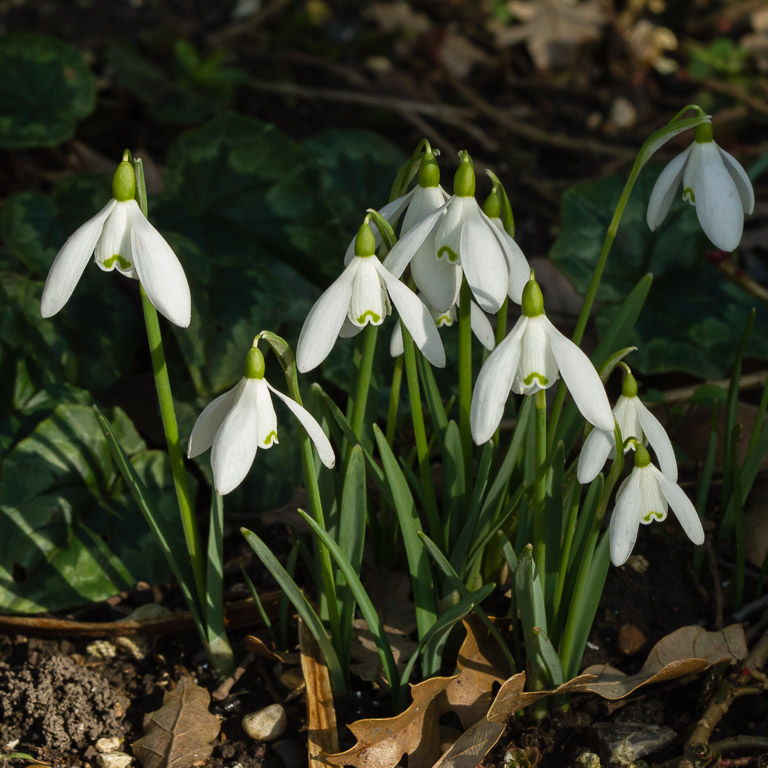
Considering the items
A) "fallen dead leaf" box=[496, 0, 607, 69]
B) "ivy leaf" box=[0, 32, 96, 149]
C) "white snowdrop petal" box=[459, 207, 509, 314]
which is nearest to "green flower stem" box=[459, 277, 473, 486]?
"white snowdrop petal" box=[459, 207, 509, 314]

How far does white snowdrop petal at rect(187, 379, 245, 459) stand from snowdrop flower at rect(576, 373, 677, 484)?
51 centimetres

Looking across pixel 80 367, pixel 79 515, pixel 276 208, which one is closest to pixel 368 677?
pixel 79 515

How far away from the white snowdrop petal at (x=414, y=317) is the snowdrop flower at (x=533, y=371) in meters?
0.09

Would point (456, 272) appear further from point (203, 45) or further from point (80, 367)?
point (203, 45)

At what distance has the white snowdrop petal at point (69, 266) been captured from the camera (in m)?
1.25

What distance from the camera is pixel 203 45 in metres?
3.99

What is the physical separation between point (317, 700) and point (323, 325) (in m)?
0.76

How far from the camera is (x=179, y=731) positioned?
1.68 meters

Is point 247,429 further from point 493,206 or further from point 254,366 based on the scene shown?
point 493,206

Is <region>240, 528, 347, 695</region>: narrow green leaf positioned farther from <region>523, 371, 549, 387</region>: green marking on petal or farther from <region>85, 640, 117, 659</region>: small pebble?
<region>85, 640, 117, 659</region>: small pebble

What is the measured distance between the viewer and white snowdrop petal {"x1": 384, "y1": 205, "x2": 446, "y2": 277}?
51.5 inches

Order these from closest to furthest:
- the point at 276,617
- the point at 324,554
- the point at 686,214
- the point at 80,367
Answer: the point at 324,554 < the point at 276,617 < the point at 80,367 < the point at 686,214

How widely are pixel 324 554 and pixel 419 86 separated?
2.85 metres

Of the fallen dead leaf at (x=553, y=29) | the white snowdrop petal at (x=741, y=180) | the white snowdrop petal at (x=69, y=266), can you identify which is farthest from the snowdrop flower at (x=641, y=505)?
the fallen dead leaf at (x=553, y=29)
